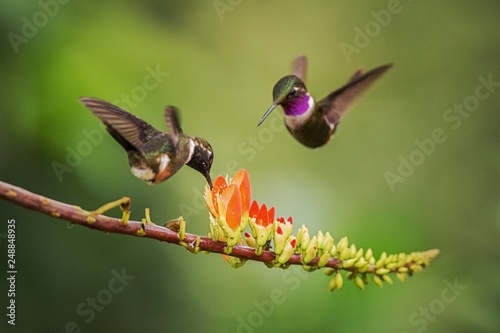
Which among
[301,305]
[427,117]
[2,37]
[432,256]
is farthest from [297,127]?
[427,117]

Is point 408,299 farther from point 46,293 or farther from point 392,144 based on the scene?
point 392,144

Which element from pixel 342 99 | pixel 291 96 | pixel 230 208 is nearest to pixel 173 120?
pixel 230 208

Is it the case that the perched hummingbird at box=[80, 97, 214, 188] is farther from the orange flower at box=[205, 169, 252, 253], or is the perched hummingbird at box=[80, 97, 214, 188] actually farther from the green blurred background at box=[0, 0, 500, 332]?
the green blurred background at box=[0, 0, 500, 332]

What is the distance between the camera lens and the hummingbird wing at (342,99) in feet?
6.48

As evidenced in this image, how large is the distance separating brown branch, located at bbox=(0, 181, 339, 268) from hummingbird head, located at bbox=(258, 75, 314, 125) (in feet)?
1.72

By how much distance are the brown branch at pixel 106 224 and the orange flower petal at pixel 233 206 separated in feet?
0.15

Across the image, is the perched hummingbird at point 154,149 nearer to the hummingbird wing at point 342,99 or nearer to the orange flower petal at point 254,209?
the orange flower petal at point 254,209

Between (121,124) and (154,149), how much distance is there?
0.30 feet

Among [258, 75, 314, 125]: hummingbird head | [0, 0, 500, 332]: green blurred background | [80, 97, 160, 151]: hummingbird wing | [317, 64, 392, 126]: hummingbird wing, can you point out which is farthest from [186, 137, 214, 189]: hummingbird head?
[317, 64, 392, 126]: hummingbird wing

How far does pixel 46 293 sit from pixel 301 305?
862 millimetres

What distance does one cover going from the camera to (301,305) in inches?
81.8

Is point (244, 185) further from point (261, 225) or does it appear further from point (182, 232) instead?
point (182, 232)

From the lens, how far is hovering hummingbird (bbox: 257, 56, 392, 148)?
5.61 ft

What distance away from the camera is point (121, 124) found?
3.52 ft
